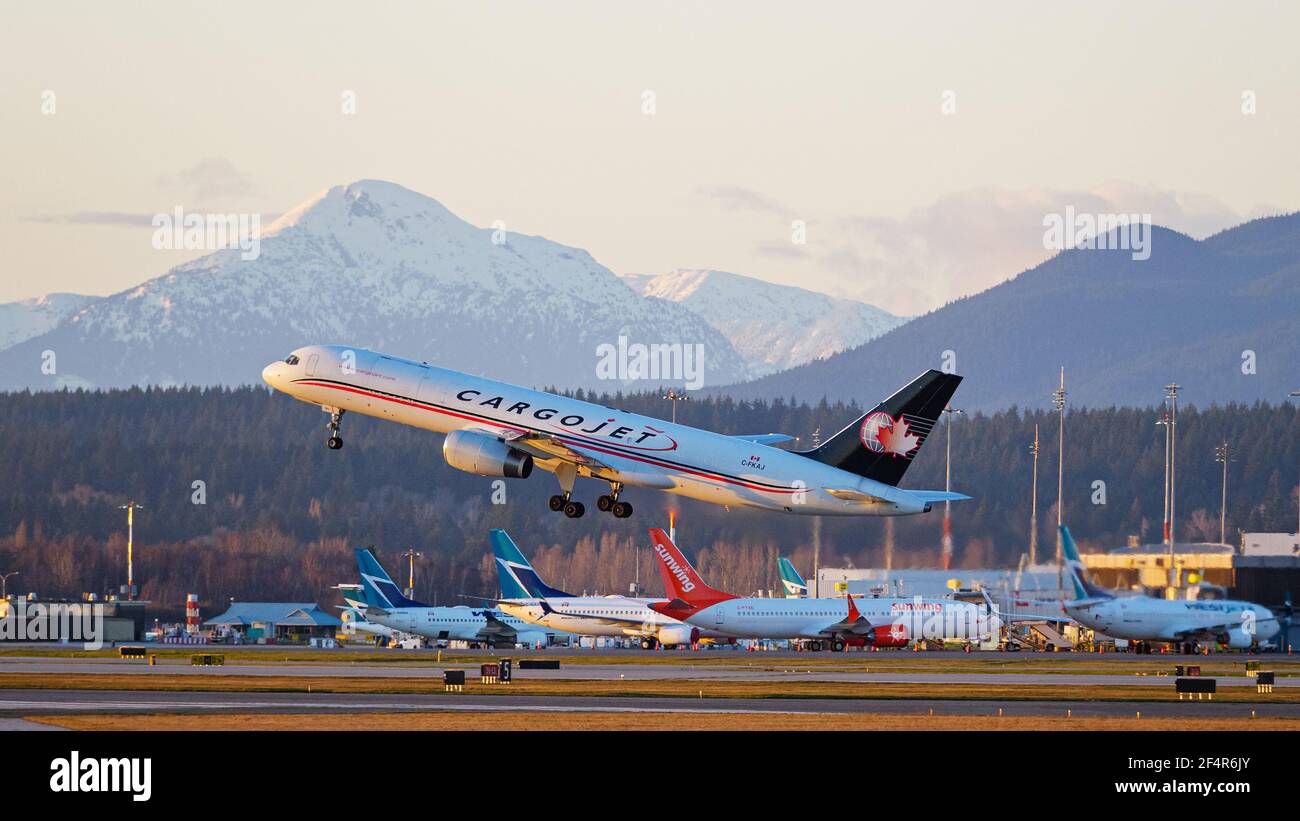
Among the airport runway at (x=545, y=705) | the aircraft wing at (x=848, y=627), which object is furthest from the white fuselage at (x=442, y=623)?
the airport runway at (x=545, y=705)

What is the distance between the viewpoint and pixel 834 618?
14262 centimetres

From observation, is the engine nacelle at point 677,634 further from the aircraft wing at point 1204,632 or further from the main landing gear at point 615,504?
the main landing gear at point 615,504

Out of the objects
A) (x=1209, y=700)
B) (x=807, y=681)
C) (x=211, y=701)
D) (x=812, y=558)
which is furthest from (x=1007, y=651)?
(x=211, y=701)

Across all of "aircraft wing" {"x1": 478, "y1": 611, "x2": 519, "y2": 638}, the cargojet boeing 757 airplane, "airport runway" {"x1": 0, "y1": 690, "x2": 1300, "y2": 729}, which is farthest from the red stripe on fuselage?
"aircraft wing" {"x1": 478, "y1": 611, "x2": 519, "y2": 638}

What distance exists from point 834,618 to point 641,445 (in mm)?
59925

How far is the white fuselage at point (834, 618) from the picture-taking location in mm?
139625

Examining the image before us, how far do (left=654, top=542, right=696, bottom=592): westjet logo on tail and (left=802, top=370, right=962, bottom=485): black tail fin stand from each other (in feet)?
165

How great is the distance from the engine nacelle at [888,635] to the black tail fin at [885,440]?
59.5 meters

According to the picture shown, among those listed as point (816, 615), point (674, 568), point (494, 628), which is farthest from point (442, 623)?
point (816, 615)

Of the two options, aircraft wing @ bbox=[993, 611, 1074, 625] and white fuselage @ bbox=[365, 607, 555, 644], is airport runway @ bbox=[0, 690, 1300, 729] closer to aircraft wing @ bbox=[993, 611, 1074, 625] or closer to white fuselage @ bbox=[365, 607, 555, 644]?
aircraft wing @ bbox=[993, 611, 1074, 625]

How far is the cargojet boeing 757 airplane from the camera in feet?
276

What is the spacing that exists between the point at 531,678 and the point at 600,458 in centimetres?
1843
